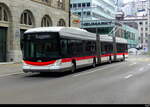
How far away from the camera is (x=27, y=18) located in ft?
115

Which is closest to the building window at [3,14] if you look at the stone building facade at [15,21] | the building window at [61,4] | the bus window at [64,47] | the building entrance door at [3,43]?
the stone building facade at [15,21]

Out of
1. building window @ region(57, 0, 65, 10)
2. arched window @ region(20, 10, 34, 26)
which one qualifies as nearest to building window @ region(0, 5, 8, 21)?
arched window @ region(20, 10, 34, 26)

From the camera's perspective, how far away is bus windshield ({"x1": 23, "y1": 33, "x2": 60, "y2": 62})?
53.7 ft

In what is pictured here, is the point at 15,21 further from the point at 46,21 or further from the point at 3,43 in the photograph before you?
the point at 46,21

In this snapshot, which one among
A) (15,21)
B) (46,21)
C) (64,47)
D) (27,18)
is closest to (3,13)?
(15,21)

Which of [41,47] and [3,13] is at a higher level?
[3,13]

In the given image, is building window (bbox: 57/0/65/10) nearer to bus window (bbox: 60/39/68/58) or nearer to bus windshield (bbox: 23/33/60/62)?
bus window (bbox: 60/39/68/58)

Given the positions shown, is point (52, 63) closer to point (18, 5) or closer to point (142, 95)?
point (142, 95)

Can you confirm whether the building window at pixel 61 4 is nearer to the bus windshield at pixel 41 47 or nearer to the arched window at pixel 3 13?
the arched window at pixel 3 13

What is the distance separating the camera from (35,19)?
117 feet

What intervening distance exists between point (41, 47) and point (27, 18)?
19.2 meters

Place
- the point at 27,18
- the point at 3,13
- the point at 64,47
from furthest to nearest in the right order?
1. the point at 27,18
2. the point at 3,13
3. the point at 64,47

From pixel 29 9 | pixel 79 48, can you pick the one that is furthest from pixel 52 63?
pixel 29 9

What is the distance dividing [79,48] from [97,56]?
5.50 m
